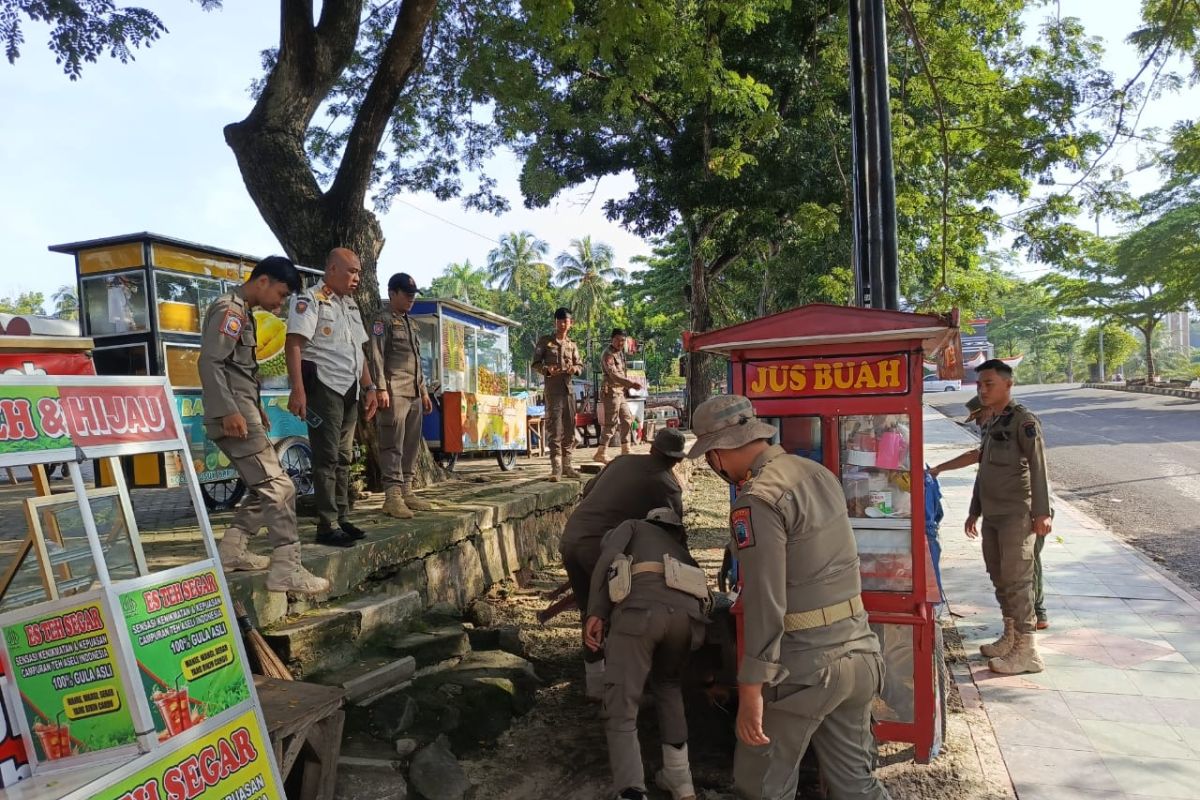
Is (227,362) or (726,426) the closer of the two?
(726,426)

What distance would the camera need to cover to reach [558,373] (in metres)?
7.85

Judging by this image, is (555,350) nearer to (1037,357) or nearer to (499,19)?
(499,19)

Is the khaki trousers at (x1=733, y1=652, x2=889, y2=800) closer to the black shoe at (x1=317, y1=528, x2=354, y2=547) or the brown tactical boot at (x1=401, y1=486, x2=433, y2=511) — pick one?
the black shoe at (x1=317, y1=528, x2=354, y2=547)

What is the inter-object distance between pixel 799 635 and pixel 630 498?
163cm

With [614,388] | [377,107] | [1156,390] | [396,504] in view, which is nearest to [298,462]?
[396,504]

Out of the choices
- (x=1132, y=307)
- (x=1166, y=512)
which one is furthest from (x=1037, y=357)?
(x=1166, y=512)

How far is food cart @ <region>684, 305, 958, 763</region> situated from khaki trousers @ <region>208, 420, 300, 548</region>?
2.07m

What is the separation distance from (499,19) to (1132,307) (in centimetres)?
3095

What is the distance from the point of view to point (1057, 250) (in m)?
8.71

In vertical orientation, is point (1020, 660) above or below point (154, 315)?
below

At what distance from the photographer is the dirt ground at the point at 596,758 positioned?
10.8 ft

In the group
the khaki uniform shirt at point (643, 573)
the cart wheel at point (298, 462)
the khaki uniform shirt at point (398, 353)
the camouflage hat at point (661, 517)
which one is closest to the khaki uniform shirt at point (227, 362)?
the khaki uniform shirt at point (398, 353)

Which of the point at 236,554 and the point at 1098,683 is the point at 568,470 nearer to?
the point at 236,554

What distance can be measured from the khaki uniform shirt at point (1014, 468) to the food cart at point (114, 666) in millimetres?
4170
